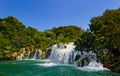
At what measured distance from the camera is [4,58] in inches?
1971

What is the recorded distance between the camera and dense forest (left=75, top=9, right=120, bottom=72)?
28.5m

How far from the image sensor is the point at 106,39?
29.5 m

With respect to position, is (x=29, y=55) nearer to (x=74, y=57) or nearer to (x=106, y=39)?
(x=74, y=57)

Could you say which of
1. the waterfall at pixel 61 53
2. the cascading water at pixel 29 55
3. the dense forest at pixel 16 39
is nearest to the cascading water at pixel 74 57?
the waterfall at pixel 61 53

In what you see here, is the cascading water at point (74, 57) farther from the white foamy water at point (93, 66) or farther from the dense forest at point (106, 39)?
the dense forest at point (106, 39)

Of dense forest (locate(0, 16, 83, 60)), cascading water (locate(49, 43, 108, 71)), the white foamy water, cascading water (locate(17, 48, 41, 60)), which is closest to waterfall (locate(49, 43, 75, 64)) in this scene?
cascading water (locate(49, 43, 108, 71))

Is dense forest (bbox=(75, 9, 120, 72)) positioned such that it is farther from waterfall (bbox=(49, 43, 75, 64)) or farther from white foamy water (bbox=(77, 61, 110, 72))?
waterfall (bbox=(49, 43, 75, 64))

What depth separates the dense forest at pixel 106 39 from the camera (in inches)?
1123

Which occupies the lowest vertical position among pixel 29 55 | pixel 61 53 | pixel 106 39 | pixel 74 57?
pixel 74 57

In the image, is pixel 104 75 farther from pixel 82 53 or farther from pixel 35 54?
pixel 35 54

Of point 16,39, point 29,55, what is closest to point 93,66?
point 29,55

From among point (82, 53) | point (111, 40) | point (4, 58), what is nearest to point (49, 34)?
point (4, 58)

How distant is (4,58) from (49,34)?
16.5m

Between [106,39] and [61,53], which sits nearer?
[106,39]
